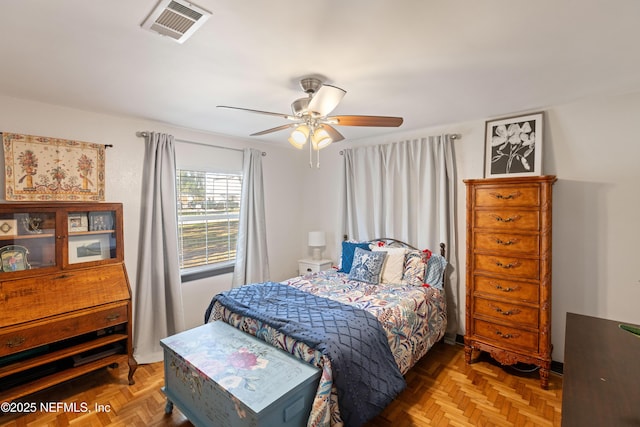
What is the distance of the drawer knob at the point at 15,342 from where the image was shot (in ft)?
6.53

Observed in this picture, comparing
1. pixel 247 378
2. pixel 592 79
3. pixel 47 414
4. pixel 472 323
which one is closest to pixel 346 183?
pixel 472 323

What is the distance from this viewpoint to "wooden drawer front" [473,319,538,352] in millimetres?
2490

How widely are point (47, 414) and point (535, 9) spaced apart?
3934 mm

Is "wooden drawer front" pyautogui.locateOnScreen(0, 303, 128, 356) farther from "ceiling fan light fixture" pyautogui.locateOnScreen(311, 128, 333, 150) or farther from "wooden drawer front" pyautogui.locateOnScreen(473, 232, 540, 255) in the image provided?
"wooden drawer front" pyautogui.locateOnScreen(473, 232, 540, 255)

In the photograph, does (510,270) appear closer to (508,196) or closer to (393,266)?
(508,196)

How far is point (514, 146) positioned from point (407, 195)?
1164 mm

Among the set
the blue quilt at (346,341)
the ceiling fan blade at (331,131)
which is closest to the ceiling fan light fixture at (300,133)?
the ceiling fan blade at (331,131)

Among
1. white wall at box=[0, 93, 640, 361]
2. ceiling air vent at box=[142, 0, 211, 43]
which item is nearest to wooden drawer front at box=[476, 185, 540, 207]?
white wall at box=[0, 93, 640, 361]

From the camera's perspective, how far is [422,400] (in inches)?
91.4

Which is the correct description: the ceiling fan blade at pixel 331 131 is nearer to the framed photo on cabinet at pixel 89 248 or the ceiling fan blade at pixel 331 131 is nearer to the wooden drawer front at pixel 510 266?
the wooden drawer front at pixel 510 266

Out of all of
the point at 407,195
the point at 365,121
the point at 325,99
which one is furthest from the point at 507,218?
the point at 325,99

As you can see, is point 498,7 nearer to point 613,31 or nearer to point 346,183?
point 613,31

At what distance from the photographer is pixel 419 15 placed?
1350mm

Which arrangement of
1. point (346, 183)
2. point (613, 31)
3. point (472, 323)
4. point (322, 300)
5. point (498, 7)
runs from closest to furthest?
point (498, 7) → point (613, 31) → point (322, 300) → point (472, 323) → point (346, 183)
